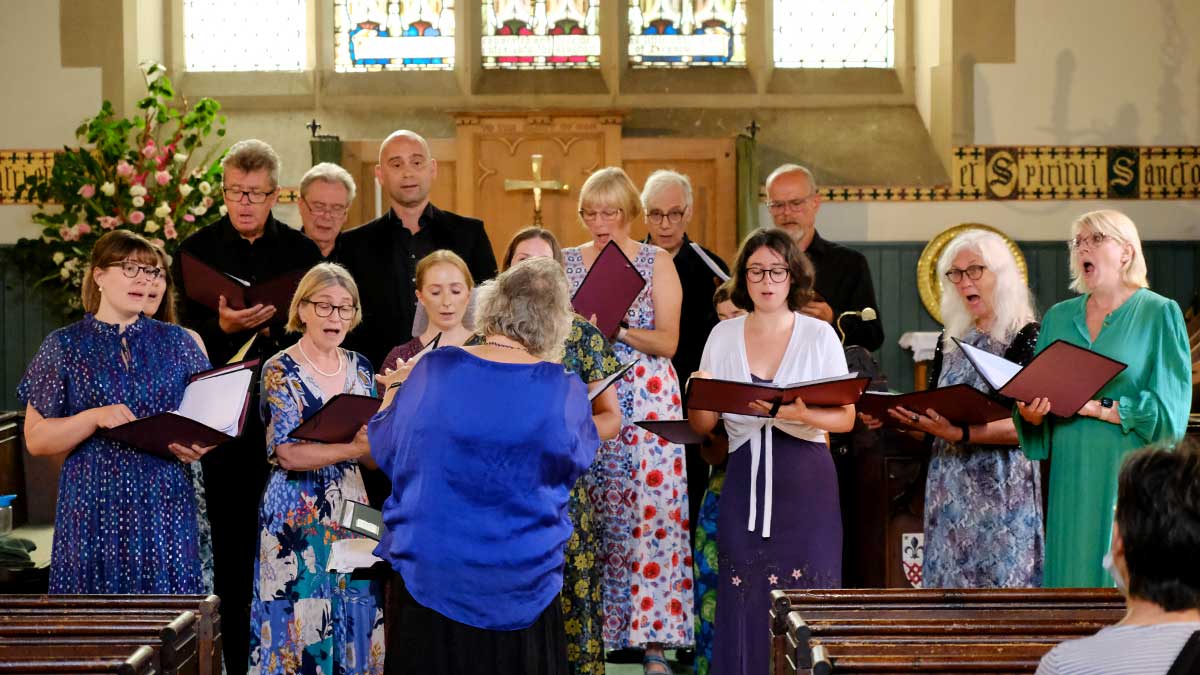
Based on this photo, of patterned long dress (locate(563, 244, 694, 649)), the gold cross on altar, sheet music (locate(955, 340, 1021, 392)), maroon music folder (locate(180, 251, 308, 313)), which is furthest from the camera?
the gold cross on altar

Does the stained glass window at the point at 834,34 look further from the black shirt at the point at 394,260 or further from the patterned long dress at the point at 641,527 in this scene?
the patterned long dress at the point at 641,527

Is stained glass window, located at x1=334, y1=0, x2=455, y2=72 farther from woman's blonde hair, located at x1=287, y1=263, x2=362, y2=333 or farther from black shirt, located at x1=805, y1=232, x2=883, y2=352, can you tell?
woman's blonde hair, located at x1=287, y1=263, x2=362, y2=333

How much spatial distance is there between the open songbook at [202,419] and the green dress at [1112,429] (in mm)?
2196

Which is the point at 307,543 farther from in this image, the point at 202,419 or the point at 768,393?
the point at 768,393

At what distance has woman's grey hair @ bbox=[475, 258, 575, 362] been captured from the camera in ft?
9.13

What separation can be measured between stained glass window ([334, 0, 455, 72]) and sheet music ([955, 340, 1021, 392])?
21.6ft

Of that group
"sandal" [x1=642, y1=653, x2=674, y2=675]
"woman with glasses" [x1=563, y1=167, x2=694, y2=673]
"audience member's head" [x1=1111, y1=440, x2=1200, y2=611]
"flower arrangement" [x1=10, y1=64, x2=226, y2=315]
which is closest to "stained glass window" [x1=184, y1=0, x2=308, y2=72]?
"flower arrangement" [x1=10, y1=64, x2=226, y2=315]

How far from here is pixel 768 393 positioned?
3605 mm

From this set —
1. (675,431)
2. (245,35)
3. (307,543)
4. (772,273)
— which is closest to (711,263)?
(772,273)

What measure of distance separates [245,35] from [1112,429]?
7485mm

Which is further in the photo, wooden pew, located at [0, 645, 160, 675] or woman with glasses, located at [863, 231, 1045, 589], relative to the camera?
woman with glasses, located at [863, 231, 1045, 589]

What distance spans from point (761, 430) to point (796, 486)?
183mm

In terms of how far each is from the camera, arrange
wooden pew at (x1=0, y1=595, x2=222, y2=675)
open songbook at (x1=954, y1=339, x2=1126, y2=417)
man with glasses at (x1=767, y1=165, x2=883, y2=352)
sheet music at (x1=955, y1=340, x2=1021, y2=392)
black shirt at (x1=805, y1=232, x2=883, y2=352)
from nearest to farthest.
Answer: wooden pew at (x1=0, y1=595, x2=222, y2=675)
open songbook at (x1=954, y1=339, x2=1126, y2=417)
sheet music at (x1=955, y1=340, x2=1021, y2=392)
man with glasses at (x1=767, y1=165, x2=883, y2=352)
black shirt at (x1=805, y1=232, x2=883, y2=352)

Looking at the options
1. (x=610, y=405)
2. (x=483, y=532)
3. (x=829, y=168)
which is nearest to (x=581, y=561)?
(x=610, y=405)
